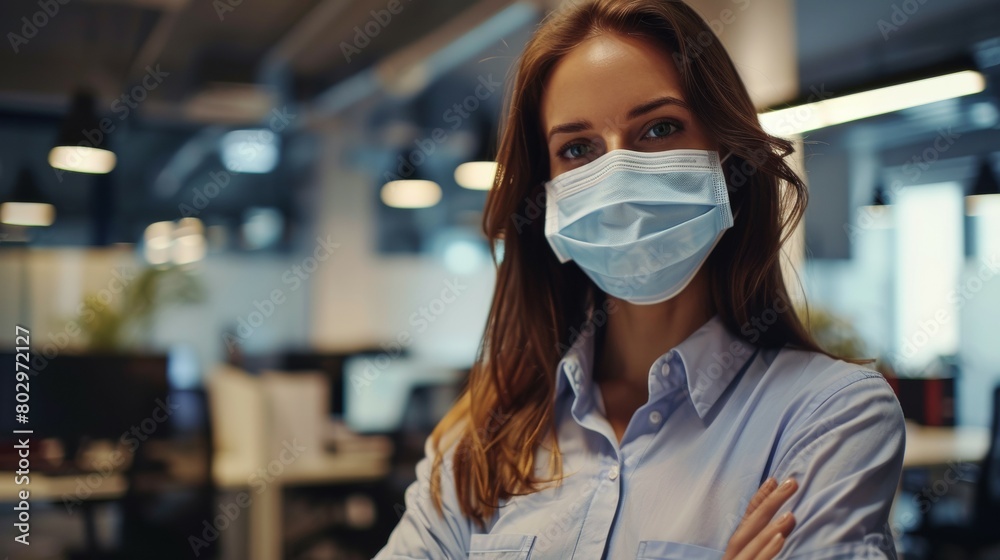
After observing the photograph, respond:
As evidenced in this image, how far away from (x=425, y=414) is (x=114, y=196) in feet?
7.13

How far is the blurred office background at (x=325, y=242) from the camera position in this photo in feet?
7.95

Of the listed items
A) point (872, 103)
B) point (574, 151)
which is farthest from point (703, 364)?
point (872, 103)

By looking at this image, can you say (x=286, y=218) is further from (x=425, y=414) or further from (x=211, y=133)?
(x=425, y=414)

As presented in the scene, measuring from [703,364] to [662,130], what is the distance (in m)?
0.37

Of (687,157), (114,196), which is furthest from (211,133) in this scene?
(687,157)

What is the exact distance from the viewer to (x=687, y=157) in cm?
119

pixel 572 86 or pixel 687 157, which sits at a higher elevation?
pixel 572 86

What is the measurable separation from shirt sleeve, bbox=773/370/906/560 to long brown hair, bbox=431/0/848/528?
0.57ft

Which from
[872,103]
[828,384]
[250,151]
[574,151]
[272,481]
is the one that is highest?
[250,151]

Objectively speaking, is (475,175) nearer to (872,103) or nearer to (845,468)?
(872,103)

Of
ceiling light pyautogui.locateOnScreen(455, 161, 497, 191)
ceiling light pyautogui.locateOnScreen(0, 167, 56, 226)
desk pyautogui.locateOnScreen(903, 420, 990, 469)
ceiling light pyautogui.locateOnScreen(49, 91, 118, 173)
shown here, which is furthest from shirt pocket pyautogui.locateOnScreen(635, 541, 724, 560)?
ceiling light pyautogui.locateOnScreen(455, 161, 497, 191)

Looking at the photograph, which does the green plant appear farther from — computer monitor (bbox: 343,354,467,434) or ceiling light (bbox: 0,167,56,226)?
computer monitor (bbox: 343,354,467,434)

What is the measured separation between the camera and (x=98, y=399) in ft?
11.9

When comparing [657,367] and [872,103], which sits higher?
[872,103]
